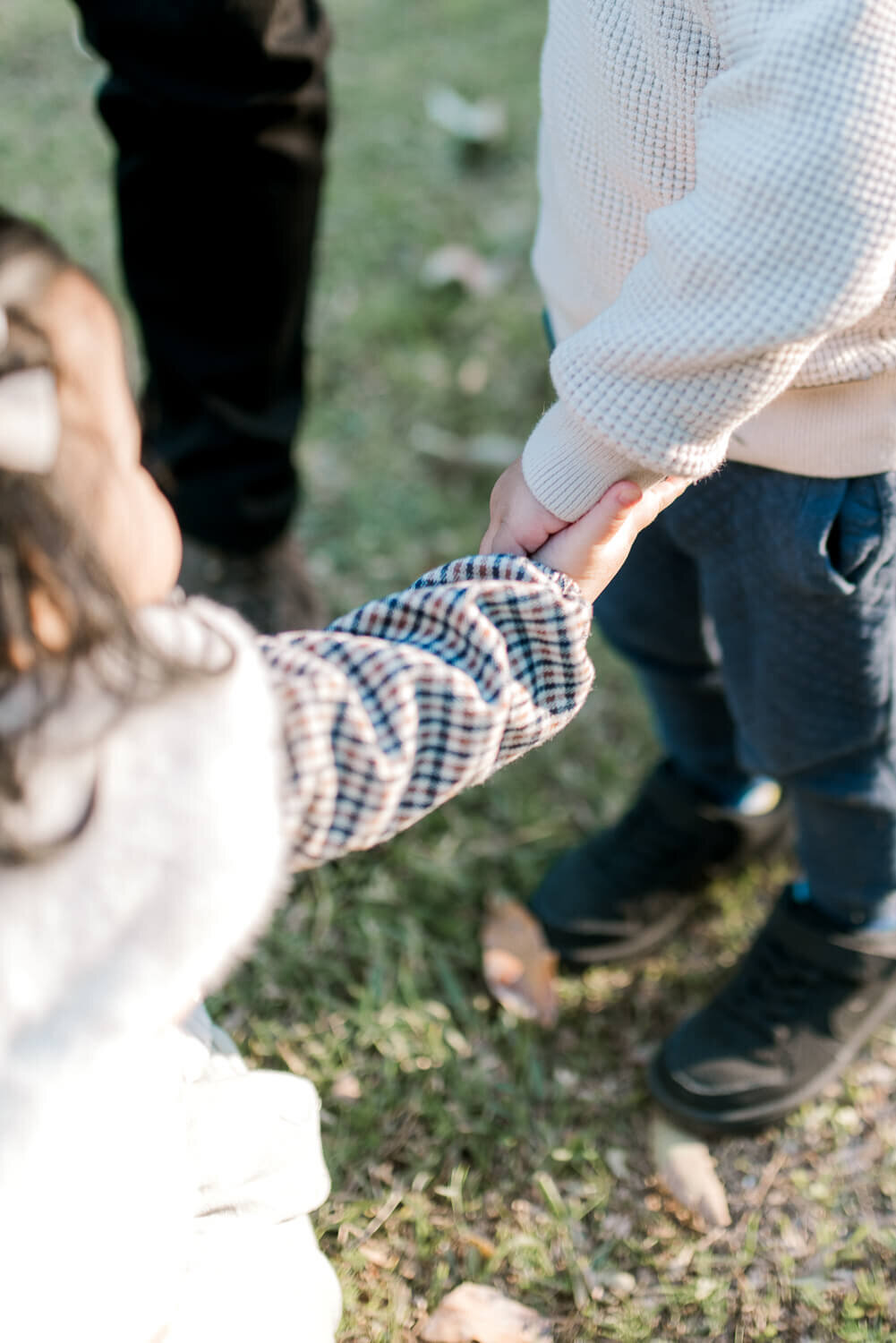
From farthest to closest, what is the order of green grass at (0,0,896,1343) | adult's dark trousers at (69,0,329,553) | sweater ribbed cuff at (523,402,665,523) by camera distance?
1. adult's dark trousers at (69,0,329,553)
2. green grass at (0,0,896,1343)
3. sweater ribbed cuff at (523,402,665,523)

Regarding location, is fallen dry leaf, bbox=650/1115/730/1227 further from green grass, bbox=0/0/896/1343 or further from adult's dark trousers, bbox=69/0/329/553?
adult's dark trousers, bbox=69/0/329/553

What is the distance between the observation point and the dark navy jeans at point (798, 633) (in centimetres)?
104

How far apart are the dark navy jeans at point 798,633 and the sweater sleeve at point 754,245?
0.18 m

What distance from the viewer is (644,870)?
4.94ft

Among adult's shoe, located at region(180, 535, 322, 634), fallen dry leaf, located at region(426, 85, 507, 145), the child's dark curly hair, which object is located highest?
the child's dark curly hair

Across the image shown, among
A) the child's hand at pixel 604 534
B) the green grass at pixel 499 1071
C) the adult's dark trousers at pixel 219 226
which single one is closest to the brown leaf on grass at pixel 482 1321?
the green grass at pixel 499 1071

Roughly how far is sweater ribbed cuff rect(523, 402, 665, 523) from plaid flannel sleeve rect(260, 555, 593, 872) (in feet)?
0.21

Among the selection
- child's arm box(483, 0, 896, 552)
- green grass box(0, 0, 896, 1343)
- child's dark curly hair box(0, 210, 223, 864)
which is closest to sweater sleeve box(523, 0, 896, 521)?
child's arm box(483, 0, 896, 552)

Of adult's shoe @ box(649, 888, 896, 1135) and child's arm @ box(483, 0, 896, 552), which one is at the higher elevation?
child's arm @ box(483, 0, 896, 552)

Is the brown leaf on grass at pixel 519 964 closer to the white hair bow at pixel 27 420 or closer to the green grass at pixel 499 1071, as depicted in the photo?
the green grass at pixel 499 1071

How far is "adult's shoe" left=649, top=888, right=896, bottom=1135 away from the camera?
4.34 feet

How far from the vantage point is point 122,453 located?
776 mm

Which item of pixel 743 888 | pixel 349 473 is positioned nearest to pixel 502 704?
pixel 743 888

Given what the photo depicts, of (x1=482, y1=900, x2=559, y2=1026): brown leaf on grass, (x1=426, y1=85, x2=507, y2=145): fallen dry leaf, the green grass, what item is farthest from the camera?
(x1=426, y1=85, x2=507, y2=145): fallen dry leaf
